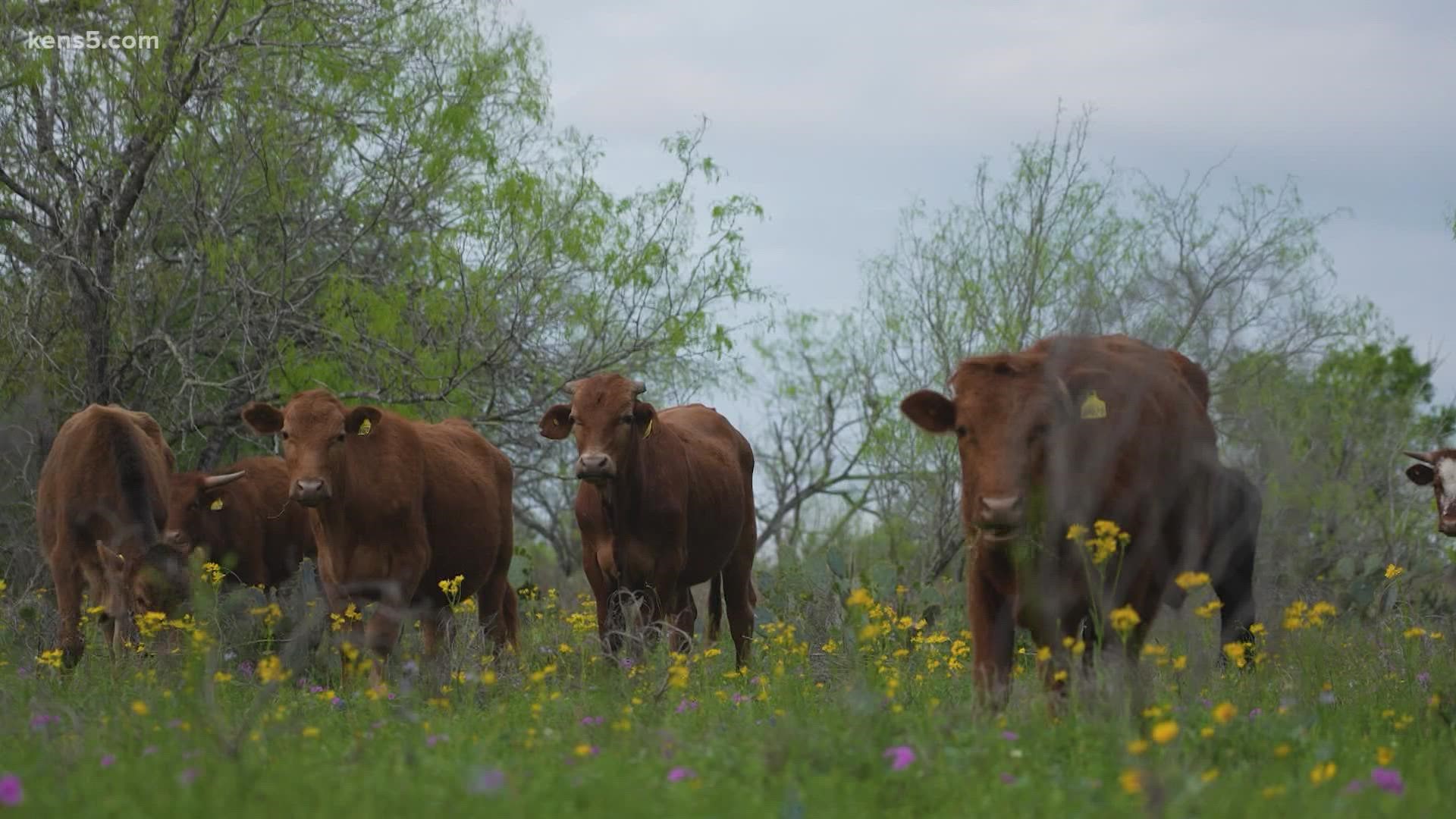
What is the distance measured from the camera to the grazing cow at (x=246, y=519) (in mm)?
12312

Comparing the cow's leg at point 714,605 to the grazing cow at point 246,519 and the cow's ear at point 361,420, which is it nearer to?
the grazing cow at point 246,519

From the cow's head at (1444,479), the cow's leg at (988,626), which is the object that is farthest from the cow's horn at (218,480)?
the cow's head at (1444,479)

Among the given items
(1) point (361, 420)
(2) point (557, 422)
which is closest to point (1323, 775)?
(1) point (361, 420)

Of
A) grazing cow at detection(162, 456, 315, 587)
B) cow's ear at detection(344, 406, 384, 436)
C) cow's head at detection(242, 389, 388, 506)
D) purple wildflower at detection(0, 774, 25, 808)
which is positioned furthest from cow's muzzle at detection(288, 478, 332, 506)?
purple wildflower at detection(0, 774, 25, 808)

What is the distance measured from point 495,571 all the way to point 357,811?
25.9 feet

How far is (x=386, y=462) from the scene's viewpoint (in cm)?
966

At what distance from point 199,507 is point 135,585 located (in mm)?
2353

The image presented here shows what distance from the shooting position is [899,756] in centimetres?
441

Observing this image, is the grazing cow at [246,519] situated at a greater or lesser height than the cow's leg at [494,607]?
greater

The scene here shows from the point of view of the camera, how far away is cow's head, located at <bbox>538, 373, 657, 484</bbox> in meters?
9.71

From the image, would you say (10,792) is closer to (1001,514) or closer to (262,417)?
(1001,514)

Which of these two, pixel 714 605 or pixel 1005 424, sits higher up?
pixel 1005 424

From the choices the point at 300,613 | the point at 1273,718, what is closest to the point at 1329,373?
the point at 300,613

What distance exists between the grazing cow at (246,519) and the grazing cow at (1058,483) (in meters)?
7.11
